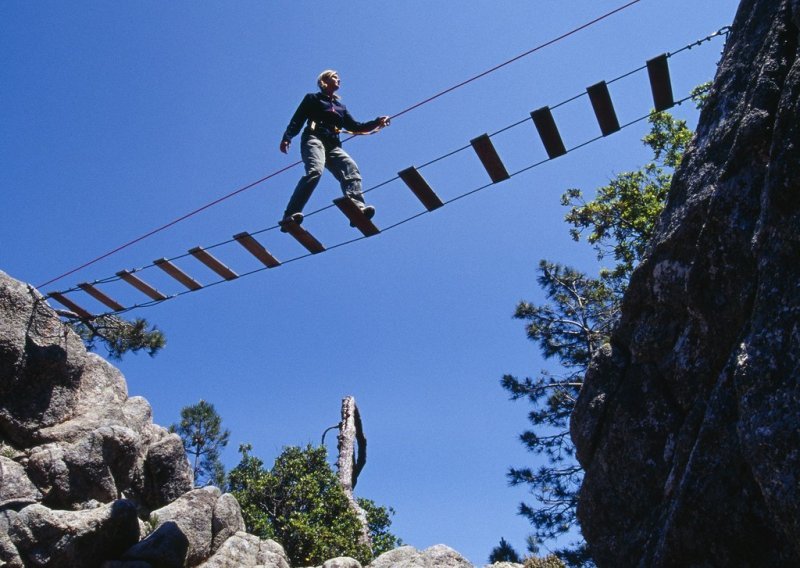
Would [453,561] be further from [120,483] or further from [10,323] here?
[10,323]

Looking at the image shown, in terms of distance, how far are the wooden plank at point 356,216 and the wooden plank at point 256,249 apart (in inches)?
57.6

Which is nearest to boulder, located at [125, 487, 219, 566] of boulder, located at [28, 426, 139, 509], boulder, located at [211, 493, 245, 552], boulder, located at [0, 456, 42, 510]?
boulder, located at [211, 493, 245, 552]

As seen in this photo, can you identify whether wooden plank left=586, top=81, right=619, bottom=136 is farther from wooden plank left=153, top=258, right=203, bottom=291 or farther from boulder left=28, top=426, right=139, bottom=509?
boulder left=28, top=426, right=139, bottom=509

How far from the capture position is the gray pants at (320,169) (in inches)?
378

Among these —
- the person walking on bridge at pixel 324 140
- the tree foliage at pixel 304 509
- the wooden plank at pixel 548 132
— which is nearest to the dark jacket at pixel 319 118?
the person walking on bridge at pixel 324 140

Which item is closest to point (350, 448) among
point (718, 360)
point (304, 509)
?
point (304, 509)

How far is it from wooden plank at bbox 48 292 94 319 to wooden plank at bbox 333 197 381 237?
6.70 metres

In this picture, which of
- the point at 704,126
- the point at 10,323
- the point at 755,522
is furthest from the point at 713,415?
the point at 10,323

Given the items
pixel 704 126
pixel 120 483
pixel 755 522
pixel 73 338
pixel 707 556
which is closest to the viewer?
pixel 755 522

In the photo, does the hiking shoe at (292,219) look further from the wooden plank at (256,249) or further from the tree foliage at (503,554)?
the tree foliage at (503,554)

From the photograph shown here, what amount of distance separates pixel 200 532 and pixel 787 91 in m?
12.5

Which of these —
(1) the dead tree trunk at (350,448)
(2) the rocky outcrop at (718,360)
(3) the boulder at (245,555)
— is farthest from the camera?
(1) the dead tree trunk at (350,448)

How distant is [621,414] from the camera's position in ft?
23.3

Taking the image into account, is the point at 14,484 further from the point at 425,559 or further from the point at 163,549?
the point at 425,559
